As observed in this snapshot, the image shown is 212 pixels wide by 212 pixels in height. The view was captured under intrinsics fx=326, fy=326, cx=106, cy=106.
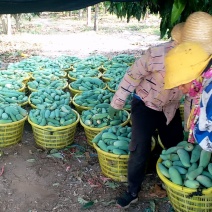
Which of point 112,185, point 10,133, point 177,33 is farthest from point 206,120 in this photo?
point 10,133

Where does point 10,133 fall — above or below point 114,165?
below

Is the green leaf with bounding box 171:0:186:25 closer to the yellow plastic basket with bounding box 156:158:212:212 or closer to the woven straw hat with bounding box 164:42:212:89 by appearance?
the woven straw hat with bounding box 164:42:212:89

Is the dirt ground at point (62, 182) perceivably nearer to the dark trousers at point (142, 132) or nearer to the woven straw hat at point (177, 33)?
the dark trousers at point (142, 132)

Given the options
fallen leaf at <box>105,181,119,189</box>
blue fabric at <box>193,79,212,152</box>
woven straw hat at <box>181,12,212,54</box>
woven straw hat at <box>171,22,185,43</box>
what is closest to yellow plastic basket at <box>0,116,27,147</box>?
fallen leaf at <box>105,181,119,189</box>

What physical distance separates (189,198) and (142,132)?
63 centimetres

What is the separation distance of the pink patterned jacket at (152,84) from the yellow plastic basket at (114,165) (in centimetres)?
62

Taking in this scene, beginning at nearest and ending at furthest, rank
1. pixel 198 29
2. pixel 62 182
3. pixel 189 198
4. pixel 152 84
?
pixel 198 29 < pixel 189 198 < pixel 152 84 < pixel 62 182

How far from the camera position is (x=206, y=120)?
1.63 m

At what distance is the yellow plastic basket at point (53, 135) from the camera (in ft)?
12.6

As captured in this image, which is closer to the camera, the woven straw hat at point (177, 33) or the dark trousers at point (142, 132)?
the woven straw hat at point (177, 33)

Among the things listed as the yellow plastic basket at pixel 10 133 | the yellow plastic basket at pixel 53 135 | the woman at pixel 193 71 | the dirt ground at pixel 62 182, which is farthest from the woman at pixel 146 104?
the yellow plastic basket at pixel 10 133

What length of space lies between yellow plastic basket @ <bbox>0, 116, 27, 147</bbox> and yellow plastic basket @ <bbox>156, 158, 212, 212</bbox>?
206 cm

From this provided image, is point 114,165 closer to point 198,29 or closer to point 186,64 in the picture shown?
point 198,29

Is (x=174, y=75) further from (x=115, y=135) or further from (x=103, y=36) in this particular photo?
(x=103, y=36)
